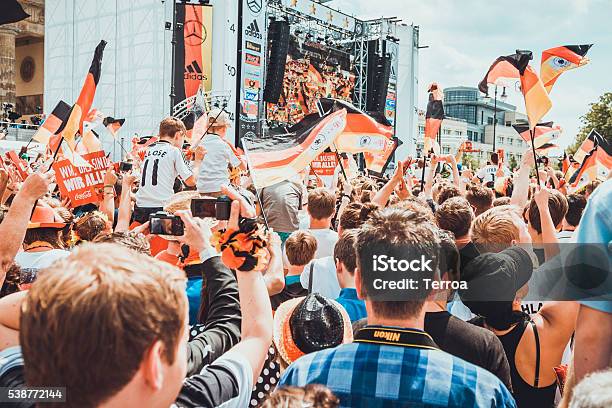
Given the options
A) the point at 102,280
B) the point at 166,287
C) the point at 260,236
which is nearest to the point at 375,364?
the point at 260,236

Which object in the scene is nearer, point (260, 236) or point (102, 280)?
point (102, 280)

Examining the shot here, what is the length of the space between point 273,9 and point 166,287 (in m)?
31.0

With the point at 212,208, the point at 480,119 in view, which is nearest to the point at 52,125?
the point at 212,208

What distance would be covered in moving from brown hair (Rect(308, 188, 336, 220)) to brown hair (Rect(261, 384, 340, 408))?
382 cm

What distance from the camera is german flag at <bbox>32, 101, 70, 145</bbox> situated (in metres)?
8.88

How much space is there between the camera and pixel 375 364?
1.91 m

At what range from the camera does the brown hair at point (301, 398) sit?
139cm

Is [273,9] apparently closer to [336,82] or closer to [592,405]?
[336,82]

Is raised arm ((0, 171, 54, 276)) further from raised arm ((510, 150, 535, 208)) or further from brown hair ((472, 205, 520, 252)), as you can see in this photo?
raised arm ((510, 150, 535, 208))

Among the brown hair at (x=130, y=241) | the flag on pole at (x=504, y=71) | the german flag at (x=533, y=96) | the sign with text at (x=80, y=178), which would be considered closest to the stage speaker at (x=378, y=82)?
the flag on pole at (x=504, y=71)

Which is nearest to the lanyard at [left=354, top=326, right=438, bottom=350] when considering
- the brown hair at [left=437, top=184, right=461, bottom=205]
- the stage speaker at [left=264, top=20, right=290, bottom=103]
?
the brown hair at [left=437, top=184, right=461, bottom=205]

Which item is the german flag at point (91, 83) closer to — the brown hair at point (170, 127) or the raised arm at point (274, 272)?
the brown hair at point (170, 127)

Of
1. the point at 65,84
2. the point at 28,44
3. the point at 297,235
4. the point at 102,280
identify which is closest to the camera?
the point at 102,280

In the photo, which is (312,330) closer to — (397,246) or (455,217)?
(397,246)
